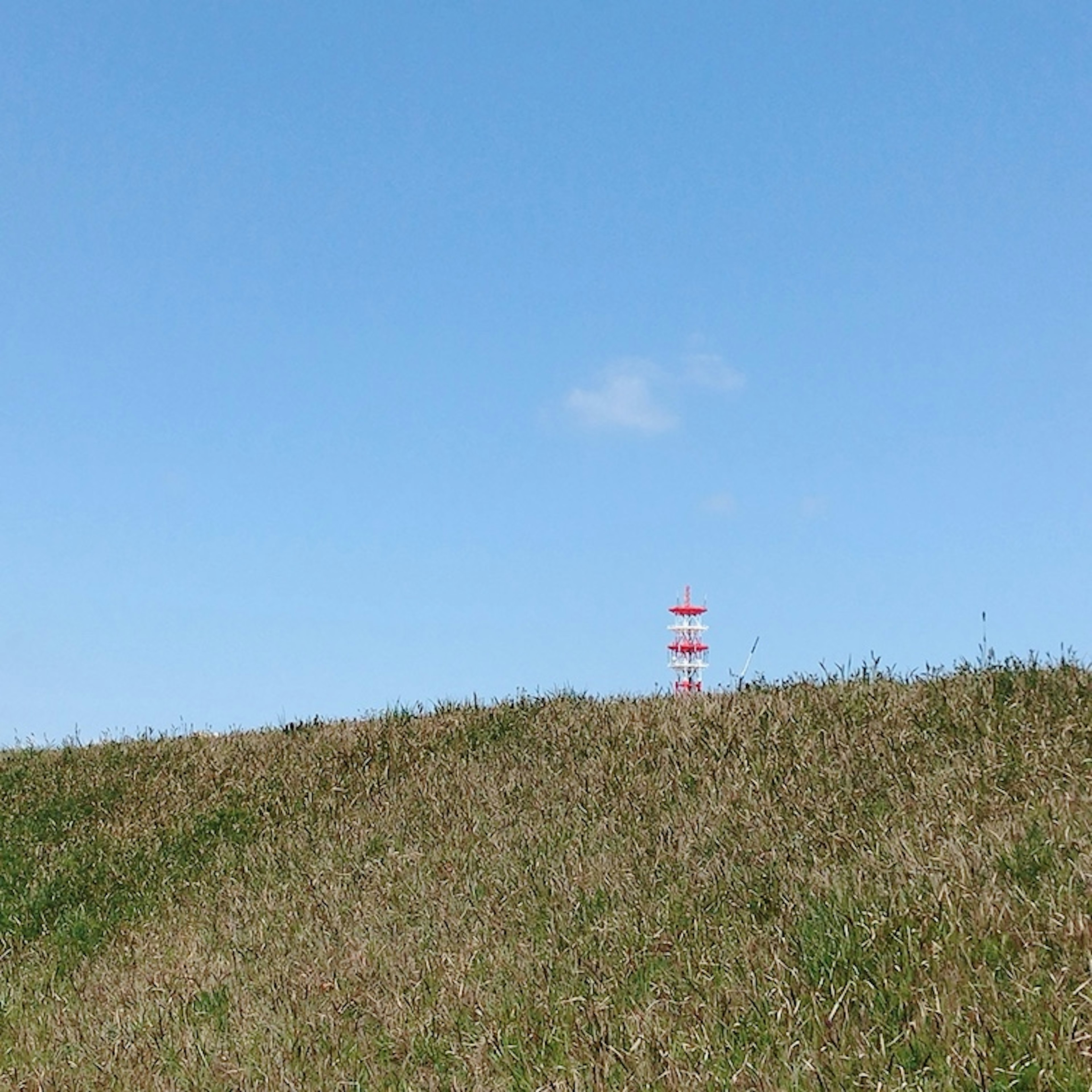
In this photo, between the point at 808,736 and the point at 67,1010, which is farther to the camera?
the point at 808,736

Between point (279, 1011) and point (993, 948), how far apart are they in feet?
13.7

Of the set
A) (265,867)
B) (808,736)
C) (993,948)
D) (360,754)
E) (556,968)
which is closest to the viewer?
(993,948)

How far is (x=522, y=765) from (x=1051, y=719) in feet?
17.2

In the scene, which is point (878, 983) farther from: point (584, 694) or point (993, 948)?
point (584, 694)

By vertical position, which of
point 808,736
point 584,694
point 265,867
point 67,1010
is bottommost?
point 67,1010

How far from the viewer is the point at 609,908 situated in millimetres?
7789

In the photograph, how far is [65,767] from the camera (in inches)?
688

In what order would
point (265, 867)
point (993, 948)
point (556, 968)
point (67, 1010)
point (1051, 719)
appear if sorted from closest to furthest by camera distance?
point (993, 948)
point (556, 968)
point (67, 1010)
point (1051, 719)
point (265, 867)

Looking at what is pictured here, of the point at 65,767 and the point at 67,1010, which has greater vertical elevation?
the point at 65,767

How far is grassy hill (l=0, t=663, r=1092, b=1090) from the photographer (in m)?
5.47

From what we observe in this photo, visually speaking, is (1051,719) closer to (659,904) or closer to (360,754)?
(659,904)

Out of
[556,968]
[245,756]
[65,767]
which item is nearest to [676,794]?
[556,968]

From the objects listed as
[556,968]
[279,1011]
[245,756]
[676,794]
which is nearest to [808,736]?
[676,794]

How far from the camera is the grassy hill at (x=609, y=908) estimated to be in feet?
17.9
